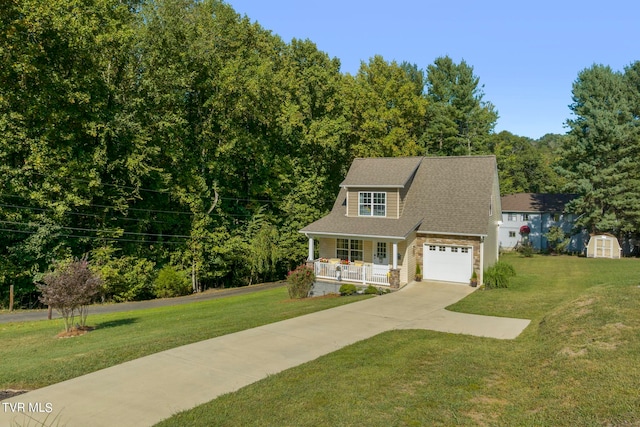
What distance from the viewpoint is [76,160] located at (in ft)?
82.3

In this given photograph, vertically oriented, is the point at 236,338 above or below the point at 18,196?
below

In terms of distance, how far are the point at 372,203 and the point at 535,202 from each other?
2985 cm

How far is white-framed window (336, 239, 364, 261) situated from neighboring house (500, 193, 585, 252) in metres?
28.2

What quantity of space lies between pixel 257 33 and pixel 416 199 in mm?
23449

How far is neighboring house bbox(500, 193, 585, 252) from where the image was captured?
143 ft

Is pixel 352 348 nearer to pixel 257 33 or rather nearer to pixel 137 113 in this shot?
pixel 137 113

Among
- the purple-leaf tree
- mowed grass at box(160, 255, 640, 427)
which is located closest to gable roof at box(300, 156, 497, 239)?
mowed grass at box(160, 255, 640, 427)

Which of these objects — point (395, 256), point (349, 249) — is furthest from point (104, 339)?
point (349, 249)

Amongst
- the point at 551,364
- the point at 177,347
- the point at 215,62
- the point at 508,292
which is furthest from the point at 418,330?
the point at 215,62

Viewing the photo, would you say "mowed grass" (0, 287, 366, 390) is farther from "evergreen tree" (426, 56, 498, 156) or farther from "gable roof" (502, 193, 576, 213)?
"gable roof" (502, 193, 576, 213)

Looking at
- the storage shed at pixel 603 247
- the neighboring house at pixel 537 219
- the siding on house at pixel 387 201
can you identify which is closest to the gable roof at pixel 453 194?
the siding on house at pixel 387 201

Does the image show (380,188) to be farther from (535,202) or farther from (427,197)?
(535,202)

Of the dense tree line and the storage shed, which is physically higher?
the dense tree line

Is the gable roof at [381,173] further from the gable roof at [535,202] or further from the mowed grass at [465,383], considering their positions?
the gable roof at [535,202]
